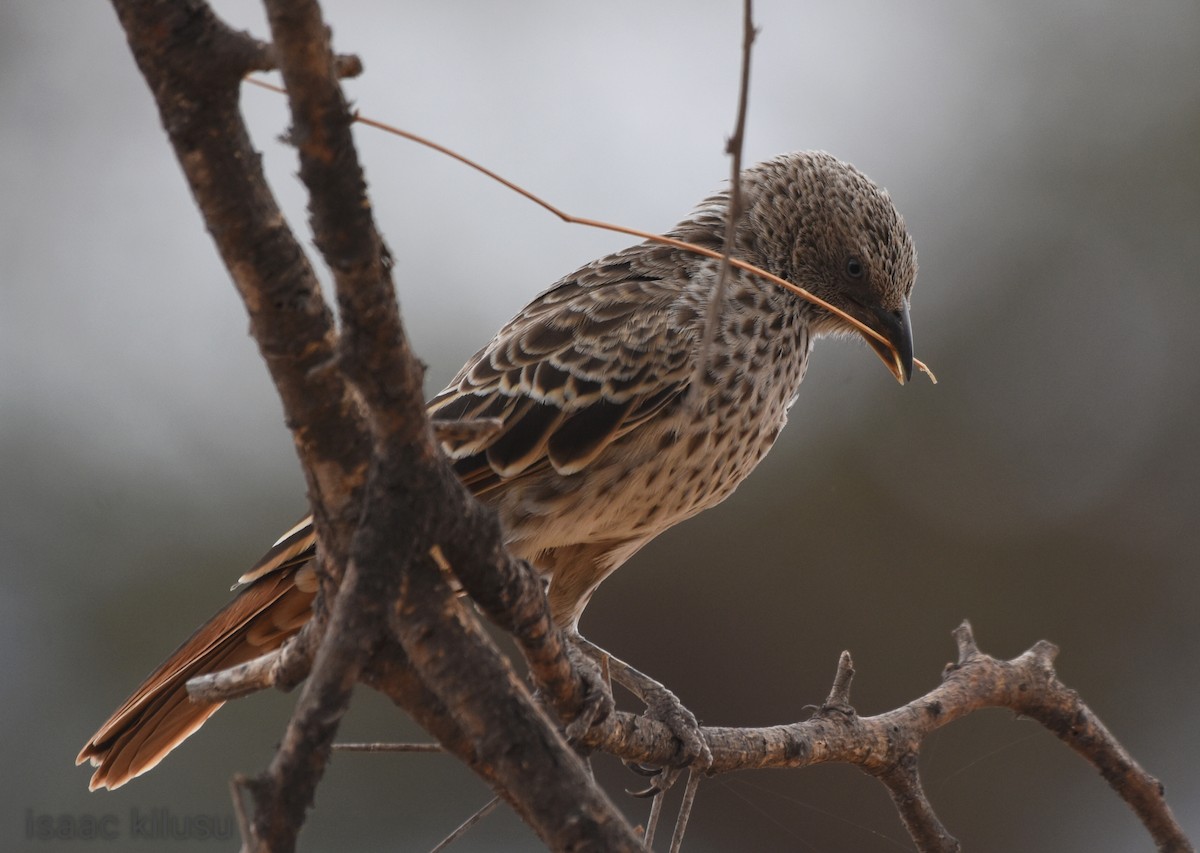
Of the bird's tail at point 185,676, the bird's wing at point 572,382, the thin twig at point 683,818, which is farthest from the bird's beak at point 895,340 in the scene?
the bird's tail at point 185,676

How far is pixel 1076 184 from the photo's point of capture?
7.48 meters

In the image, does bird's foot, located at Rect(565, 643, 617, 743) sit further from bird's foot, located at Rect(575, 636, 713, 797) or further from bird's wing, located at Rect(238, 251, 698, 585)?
bird's wing, located at Rect(238, 251, 698, 585)

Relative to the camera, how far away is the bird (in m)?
2.96

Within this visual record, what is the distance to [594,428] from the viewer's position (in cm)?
318

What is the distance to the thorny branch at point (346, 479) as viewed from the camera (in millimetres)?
1338

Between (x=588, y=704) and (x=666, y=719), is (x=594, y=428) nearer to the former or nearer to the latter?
(x=666, y=719)

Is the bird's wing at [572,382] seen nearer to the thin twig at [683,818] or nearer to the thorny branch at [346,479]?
the thin twig at [683,818]

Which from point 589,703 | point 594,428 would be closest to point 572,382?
point 594,428

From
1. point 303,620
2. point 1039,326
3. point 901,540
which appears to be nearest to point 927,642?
point 901,540

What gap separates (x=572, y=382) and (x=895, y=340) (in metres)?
1.01

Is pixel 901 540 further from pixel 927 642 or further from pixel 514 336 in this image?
pixel 514 336

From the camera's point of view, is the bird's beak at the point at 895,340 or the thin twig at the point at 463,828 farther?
the bird's beak at the point at 895,340

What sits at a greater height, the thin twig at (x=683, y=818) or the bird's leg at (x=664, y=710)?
the thin twig at (x=683, y=818)

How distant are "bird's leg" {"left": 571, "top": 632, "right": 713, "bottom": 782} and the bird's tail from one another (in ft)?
2.56
